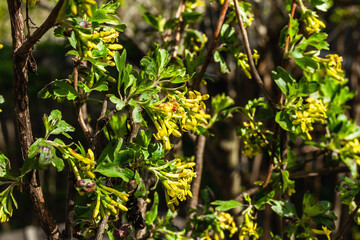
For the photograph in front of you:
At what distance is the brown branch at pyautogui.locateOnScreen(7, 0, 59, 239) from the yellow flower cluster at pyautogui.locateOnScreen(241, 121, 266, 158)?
624mm

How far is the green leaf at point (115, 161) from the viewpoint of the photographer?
0.77 meters

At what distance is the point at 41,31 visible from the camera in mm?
690

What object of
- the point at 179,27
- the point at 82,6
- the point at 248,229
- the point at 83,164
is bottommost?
the point at 248,229

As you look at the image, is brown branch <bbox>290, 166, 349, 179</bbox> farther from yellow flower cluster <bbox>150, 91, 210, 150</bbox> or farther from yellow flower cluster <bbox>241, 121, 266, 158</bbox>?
yellow flower cluster <bbox>150, 91, 210, 150</bbox>

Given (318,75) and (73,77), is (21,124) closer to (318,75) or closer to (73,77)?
(73,77)

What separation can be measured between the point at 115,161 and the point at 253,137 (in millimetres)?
561

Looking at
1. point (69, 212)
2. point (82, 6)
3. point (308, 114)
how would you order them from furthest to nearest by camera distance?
point (308, 114) < point (69, 212) < point (82, 6)

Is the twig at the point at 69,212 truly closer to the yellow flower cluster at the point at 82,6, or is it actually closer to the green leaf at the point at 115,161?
the green leaf at the point at 115,161

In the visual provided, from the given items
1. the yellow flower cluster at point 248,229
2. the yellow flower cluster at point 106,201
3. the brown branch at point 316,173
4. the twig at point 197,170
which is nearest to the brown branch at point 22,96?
the yellow flower cluster at point 106,201

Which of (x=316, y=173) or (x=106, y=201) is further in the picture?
(x=316, y=173)

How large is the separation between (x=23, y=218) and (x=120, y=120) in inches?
227

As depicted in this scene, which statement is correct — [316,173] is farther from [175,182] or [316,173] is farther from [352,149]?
[175,182]

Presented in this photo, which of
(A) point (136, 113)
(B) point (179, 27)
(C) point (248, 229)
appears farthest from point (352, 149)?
(A) point (136, 113)

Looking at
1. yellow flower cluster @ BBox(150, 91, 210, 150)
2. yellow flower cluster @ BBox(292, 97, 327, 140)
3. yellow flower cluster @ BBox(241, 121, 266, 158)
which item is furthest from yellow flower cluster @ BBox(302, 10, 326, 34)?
yellow flower cluster @ BBox(150, 91, 210, 150)
